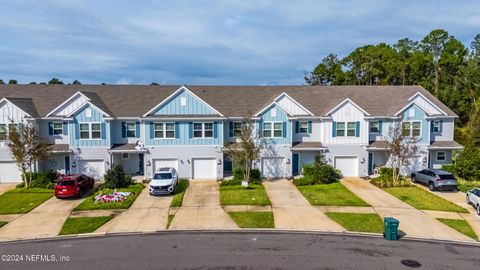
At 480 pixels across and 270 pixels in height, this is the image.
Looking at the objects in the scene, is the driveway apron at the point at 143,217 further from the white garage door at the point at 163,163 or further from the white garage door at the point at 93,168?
the white garage door at the point at 93,168

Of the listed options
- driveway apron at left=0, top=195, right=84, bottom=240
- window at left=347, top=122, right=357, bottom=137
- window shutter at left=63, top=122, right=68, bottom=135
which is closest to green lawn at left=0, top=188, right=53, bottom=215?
driveway apron at left=0, top=195, right=84, bottom=240

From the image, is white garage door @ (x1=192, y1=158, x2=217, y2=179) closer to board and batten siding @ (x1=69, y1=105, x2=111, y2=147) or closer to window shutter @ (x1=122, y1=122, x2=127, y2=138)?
window shutter @ (x1=122, y1=122, x2=127, y2=138)

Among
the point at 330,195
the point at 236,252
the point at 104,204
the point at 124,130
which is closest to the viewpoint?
the point at 236,252

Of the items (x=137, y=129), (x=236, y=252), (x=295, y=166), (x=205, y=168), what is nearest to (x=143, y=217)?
(x=236, y=252)

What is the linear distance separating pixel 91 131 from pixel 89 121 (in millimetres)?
872

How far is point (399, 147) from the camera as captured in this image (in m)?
28.0

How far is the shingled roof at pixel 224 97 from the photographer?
1276 inches

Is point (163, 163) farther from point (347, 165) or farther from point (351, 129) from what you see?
point (351, 129)

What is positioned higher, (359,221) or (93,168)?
(93,168)

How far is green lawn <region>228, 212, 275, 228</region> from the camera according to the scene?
1875cm

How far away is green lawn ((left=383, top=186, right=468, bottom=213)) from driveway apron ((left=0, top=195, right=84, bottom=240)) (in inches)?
857

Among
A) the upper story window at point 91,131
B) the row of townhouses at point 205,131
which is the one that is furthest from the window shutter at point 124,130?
the upper story window at point 91,131

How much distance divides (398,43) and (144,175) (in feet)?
187

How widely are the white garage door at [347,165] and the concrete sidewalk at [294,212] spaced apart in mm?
5866
